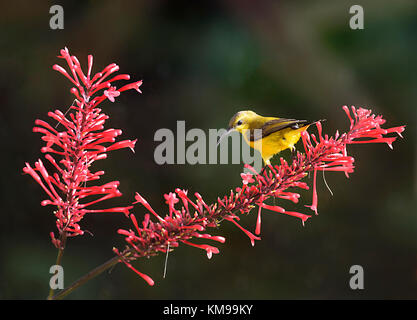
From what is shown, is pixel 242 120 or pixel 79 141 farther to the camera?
pixel 242 120

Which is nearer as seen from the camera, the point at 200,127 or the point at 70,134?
the point at 70,134

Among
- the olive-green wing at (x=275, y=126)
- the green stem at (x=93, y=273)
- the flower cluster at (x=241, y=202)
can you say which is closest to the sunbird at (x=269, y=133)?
the olive-green wing at (x=275, y=126)

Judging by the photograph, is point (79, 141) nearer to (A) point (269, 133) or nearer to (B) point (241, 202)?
(B) point (241, 202)

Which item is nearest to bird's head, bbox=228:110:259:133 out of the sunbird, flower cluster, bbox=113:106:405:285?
the sunbird

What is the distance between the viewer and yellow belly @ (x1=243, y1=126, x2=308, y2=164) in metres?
0.54

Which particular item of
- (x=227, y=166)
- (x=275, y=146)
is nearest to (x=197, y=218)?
(x=275, y=146)

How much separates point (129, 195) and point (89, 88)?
3.14 ft

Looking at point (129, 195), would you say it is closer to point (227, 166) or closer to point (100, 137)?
point (227, 166)

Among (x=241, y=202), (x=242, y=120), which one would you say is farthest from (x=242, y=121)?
(x=241, y=202)

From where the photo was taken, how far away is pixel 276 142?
56 cm

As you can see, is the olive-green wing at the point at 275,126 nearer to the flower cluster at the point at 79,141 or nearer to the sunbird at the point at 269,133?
the sunbird at the point at 269,133

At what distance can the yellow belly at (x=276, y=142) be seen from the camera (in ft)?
1.79

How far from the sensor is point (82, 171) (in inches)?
12.8

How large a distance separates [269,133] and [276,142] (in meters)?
0.02
